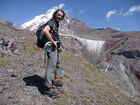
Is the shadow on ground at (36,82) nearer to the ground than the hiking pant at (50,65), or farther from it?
nearer to the ground

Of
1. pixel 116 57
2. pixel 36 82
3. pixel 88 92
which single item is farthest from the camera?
pixel 116 57

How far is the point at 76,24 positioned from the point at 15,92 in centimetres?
7570

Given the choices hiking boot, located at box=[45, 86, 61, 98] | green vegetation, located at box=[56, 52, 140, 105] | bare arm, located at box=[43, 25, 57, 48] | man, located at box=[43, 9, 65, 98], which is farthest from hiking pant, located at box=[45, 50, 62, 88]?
green vegetation, located at box=[56, 52, 140, 105]

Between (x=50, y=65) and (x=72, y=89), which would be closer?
(x=50, y=65)

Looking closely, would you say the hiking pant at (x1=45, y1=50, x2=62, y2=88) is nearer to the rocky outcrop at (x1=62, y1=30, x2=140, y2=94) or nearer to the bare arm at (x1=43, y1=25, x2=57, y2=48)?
the bare arm at (x1=43, y1=25, x2=57, y2=48)

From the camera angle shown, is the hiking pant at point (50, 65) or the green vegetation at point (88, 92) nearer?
the hiking pant at point (50, 65)

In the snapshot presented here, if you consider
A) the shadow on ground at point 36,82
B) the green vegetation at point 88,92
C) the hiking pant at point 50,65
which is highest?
the hiking pant at point 50,65

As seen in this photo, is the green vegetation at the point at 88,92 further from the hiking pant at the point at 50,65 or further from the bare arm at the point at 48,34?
the bare arm at the point at 48,34

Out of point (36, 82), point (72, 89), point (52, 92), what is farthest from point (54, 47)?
point (72, 89)

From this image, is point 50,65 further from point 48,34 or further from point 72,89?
point 72,89

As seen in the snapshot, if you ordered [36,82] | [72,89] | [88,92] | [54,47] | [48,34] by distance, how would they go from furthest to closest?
[88,92], [72,89], [36,82], [54,47], [48,34]

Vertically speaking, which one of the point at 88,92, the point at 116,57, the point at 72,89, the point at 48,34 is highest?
the point at 48,34

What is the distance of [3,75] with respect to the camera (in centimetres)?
936

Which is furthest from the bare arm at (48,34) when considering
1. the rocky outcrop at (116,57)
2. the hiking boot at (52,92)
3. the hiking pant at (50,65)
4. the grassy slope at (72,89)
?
Answer: the rocky outcrop at (116,57)
